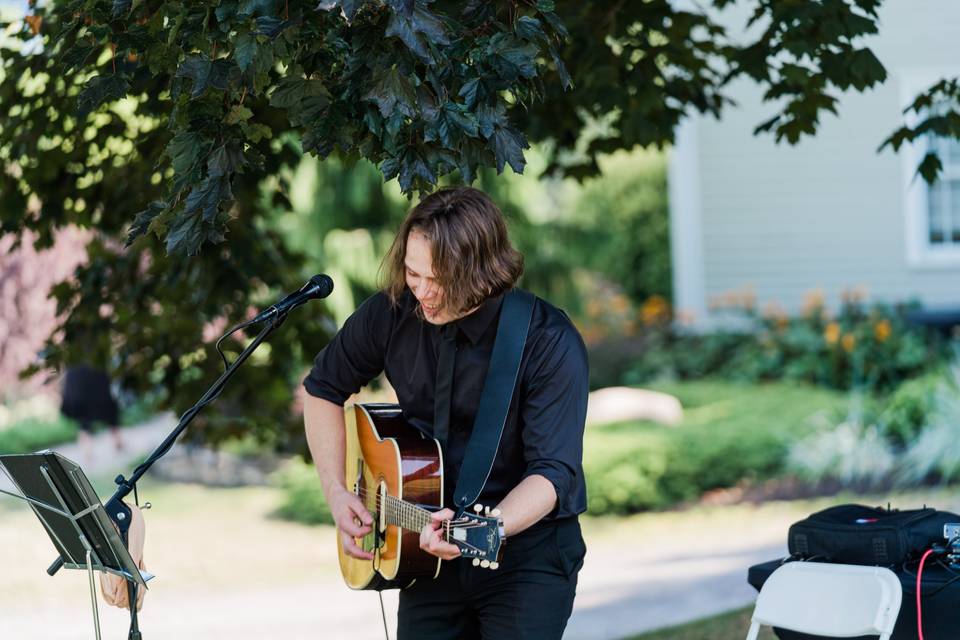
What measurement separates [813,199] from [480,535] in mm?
10742

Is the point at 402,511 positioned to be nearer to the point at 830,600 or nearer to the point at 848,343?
the point at 830,600

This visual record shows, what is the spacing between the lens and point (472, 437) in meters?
3.02

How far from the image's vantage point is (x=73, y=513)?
281 centimetres

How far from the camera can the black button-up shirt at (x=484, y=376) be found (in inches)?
117

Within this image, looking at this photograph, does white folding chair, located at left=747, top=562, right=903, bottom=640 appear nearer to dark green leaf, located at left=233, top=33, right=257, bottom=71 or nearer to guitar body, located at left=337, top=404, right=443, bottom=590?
guitar body, located at left=337, top=404, right=443, bottom=590

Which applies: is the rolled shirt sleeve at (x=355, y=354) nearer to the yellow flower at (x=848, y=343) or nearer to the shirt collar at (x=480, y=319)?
the shirt collar at (x=480, y=319)

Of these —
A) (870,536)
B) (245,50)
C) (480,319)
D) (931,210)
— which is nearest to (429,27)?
(245,50)

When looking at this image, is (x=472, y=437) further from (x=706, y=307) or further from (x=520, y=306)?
(x=706, y=307)

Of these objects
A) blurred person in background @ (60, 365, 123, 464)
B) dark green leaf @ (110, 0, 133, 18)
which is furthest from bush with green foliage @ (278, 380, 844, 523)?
dark green leaf @ (110, 0, 133, 18)

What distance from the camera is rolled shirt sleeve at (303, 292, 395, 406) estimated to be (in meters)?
3.31

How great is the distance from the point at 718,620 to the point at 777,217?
7424 millimetres

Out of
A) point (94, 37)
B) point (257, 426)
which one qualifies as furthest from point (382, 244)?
point (94, 37)

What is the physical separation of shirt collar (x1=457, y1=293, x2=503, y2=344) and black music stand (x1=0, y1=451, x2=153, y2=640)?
3.16 feet

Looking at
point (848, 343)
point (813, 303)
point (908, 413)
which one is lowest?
point (908, 413)
